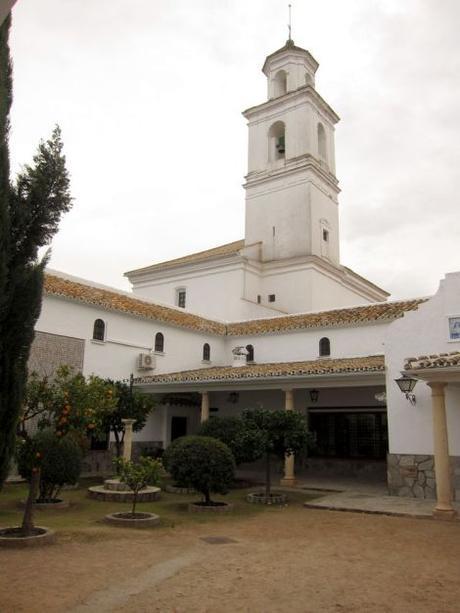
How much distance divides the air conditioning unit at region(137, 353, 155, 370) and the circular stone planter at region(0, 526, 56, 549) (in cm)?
1155

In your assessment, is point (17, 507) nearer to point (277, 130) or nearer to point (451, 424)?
point (451, 424)

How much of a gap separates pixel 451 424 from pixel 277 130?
79.3 feet

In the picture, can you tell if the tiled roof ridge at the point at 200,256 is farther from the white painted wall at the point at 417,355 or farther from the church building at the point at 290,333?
the white painted wall at the point at 417,355

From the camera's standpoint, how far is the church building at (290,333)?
42.2 feet

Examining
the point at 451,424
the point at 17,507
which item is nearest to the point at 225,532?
the point at 17,507

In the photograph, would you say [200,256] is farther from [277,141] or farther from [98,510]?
[98,510]

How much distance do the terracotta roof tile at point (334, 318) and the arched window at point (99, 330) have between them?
6644 millimetres

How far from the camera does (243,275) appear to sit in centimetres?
2766

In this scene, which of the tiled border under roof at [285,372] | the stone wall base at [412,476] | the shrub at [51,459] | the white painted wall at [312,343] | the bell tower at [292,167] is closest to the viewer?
the shrub at [51,459]

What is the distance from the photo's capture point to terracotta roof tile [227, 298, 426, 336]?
19.5 m

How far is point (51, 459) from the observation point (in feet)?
35.8

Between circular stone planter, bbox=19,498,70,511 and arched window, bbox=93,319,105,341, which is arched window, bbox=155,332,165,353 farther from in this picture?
circular stone planter, bbox=19,498,70,511

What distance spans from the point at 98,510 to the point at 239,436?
136 inches

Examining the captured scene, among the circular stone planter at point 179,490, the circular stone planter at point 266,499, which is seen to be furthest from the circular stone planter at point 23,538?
the circular stone planter at point 179,490
